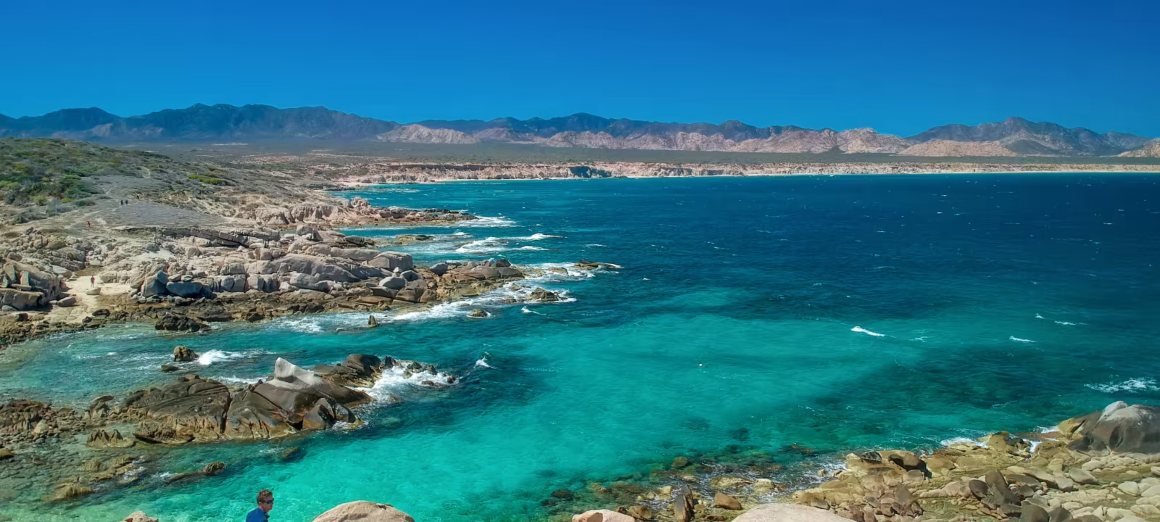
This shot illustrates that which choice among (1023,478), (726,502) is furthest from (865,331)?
(726,502)

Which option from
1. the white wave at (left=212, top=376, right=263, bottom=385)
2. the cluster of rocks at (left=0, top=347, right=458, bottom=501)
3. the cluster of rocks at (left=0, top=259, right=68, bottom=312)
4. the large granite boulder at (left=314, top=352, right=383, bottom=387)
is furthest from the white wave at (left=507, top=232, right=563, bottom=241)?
the cluster of rocks at (left=0, top=347, right=458, bottom=501)

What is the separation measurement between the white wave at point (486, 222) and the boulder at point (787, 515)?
76.8 metres

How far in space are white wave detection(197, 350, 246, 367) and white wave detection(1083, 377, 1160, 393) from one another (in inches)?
1404

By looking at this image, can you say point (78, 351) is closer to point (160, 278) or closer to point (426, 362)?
point (160, 278)

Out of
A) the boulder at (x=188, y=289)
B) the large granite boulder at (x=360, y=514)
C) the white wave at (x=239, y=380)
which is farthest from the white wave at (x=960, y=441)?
the boulder at (x=188, y=289)

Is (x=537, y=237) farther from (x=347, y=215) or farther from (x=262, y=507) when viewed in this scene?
(x=262, y=507)

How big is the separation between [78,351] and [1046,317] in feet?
159

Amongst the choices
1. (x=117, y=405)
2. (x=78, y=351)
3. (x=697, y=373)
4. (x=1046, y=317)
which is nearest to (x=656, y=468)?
(x=697, y=373)

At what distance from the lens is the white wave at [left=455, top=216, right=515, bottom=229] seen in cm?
9215

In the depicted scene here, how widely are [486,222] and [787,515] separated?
83.2m

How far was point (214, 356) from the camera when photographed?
1326 inches

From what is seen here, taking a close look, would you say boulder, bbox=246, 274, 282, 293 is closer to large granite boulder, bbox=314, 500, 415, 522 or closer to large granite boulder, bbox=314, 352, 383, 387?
large granite boulder, bbox=314, 352, 383, 387

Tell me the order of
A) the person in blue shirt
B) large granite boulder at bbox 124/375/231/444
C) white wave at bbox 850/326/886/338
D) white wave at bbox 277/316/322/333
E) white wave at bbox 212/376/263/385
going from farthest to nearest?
white wave at bbox 850/326/886/338, white wave at bbox 277/316/322/333, white wave at bbox 212/376/263/385, large granite boulder at bbox 124/375/231/444, the person in blue shirt

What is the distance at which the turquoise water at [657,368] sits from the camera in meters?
23.4
